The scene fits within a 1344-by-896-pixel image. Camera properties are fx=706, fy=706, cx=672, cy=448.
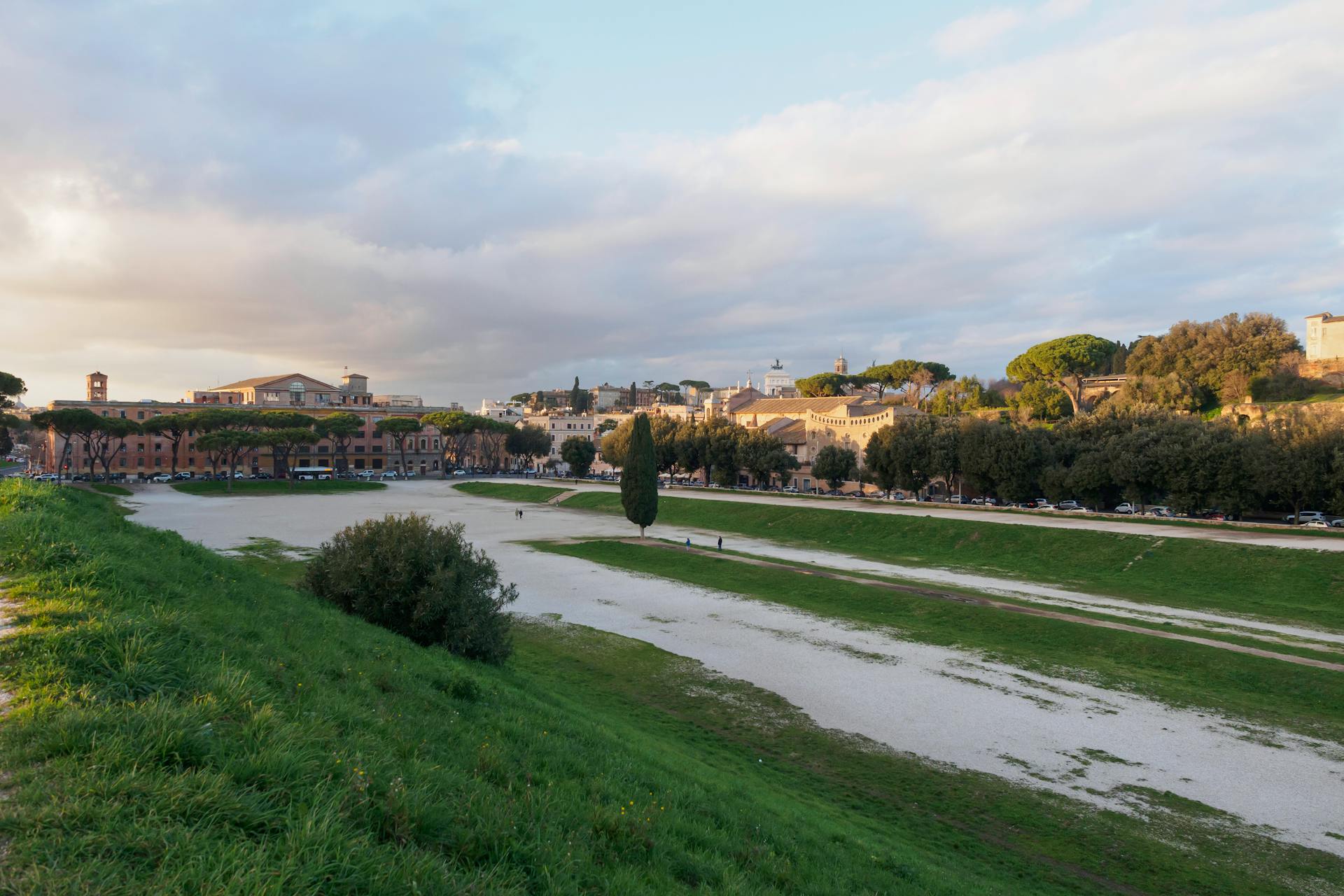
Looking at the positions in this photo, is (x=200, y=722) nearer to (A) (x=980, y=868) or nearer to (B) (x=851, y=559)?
(A) (x=980, y=868)

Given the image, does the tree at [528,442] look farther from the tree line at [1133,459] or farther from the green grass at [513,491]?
the tree line at [1133,459]

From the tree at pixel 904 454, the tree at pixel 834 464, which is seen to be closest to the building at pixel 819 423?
the tree at pixel 834 464

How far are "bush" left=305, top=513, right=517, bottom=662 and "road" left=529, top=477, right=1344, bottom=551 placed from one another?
37.4 metres

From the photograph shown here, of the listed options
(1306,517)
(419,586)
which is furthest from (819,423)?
(419,586)

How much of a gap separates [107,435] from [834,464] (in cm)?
8762

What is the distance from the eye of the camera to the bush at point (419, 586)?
49.0 ft

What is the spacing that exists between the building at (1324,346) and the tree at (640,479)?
6765 centimetres

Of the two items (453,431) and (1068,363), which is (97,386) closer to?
(453,431)

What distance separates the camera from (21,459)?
5600 inches

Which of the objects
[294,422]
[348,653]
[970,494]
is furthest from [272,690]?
[294,422]

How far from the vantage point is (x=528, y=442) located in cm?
12094

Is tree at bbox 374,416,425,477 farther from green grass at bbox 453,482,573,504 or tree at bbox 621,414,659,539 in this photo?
tree at bbox 621,414,659,539

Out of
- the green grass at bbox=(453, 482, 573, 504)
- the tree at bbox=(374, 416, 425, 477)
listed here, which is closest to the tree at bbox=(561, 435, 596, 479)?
the green grass at bbox=(453, 482, 573, 504)

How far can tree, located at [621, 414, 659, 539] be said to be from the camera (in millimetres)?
45250
